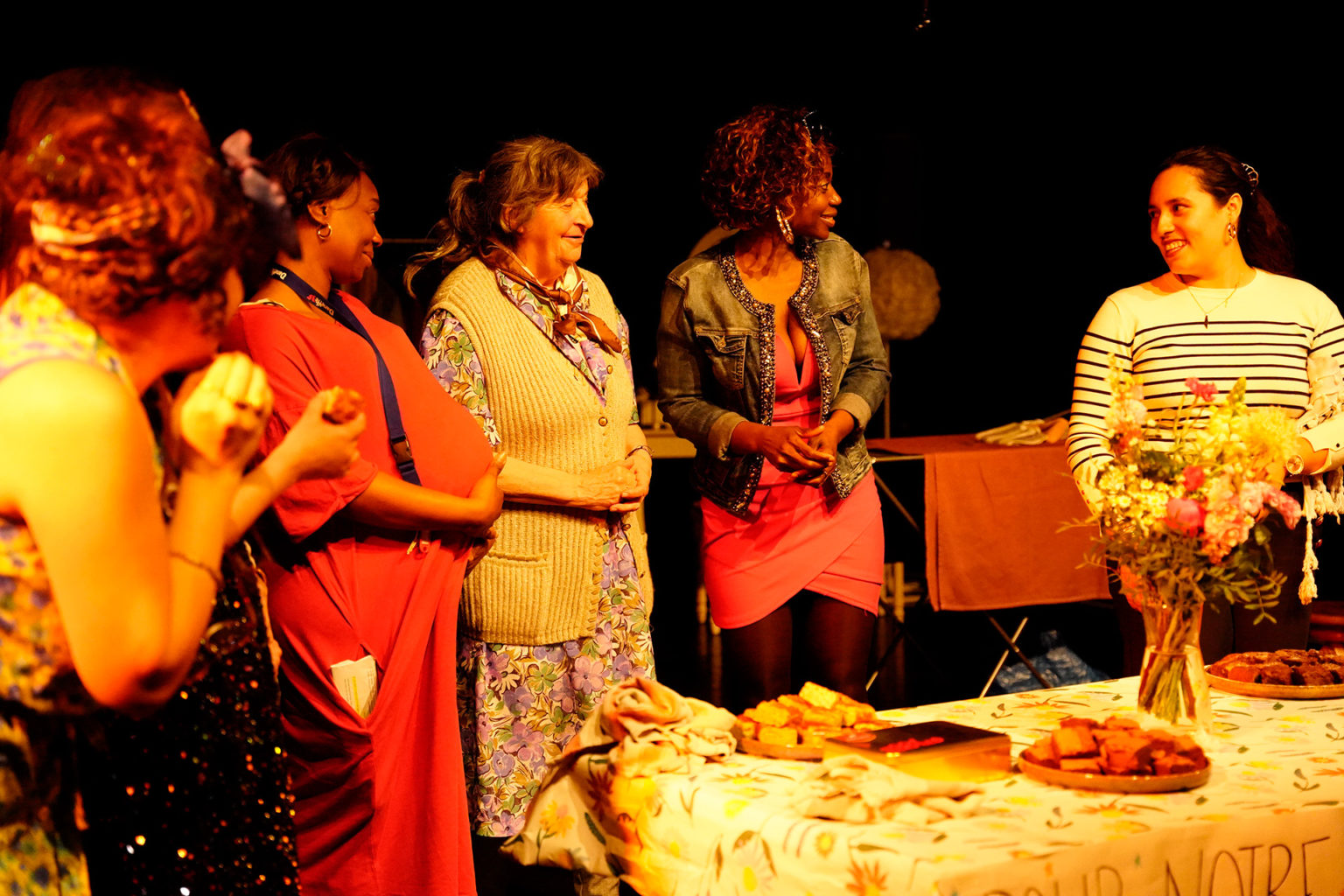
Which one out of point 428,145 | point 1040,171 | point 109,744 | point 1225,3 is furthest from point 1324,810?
point 1040,171

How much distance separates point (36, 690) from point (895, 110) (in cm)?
597

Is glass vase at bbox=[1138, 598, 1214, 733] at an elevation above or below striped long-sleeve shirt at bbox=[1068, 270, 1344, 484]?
below

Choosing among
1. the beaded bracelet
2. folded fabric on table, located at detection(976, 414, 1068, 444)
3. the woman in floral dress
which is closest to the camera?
the woman in floral dress

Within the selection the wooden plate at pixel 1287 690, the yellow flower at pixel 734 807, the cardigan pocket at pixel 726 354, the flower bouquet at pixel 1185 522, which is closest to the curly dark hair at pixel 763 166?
the cardigan pocket at pixel 726 354

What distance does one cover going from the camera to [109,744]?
4.81 ft

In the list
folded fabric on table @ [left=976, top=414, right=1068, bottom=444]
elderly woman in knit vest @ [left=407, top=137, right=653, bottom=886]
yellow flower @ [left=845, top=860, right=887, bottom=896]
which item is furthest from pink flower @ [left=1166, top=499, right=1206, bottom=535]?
folded fabric on table @ [left=976, top=414, right=1068, bottom=444]

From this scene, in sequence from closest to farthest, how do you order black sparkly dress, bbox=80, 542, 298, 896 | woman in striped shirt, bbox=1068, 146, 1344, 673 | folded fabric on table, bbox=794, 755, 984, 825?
black sparkly dress, bbox=80, 542, 298, 896 → folded fabric on table, bbox=794, 755, 984, 825 → woman in striped shirt, bbox=1068, 146, 1344, 673

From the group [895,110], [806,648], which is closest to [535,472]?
[806,648]

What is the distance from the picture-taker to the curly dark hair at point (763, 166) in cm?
300

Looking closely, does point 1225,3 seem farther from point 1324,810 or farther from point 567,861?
point 567,861

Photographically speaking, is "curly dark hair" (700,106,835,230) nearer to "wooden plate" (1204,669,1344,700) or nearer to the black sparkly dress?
"wooden plate" (1204,669,1344,700)

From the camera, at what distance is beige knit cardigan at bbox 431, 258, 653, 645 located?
8.75 ft

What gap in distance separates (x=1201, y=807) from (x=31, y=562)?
1403 millimetres

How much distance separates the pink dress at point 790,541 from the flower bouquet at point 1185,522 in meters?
0.91
